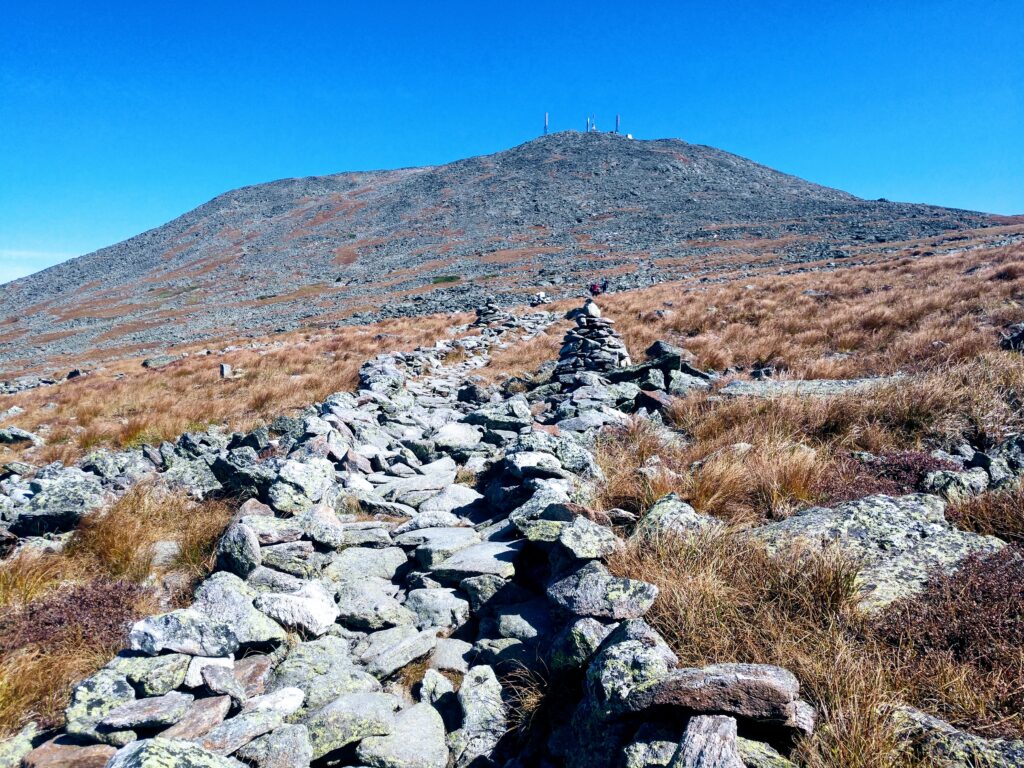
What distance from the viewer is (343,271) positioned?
72688mm

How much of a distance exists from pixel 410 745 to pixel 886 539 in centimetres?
331

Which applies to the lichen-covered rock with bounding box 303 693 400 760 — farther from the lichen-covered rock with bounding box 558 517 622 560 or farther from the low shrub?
the low shrub

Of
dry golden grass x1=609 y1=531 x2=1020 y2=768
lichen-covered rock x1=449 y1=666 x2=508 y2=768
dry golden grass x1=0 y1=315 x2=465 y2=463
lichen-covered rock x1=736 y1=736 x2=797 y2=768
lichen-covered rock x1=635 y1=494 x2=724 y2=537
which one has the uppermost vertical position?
dry golden grass x1=0 y1=315 x2=465 y2=463

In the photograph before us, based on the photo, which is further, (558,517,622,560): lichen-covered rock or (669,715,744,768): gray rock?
(558,517,622,560): lichen-covered rock

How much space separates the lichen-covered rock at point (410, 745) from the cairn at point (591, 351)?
8900 millimetres

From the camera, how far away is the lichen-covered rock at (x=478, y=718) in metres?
2.84

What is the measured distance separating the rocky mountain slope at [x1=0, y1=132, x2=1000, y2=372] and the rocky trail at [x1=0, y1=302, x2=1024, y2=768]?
33.2 meters

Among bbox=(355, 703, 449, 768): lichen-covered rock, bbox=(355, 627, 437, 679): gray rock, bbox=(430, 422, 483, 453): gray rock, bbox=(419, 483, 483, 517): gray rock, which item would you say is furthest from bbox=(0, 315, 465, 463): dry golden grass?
bbox=(355, 703, 449, 768): lichen-covered rock

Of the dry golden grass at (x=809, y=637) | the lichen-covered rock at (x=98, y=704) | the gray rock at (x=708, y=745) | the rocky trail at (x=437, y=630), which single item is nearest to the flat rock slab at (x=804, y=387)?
the rocky trail at (x=437, y=630)

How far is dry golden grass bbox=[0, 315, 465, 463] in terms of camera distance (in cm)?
996

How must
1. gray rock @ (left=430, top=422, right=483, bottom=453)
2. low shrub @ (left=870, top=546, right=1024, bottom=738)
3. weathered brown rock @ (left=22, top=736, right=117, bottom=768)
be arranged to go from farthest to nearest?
gray rock @ (left=430, top=422, right=483, bottom=453) < weathered brown rock @ (left=22, top=736, right=117, bottom=768) < low shrub @ (left=870, top=546, right=1024, bottom=738)

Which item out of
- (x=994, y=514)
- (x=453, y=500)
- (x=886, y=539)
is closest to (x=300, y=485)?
(x=453, y=500)

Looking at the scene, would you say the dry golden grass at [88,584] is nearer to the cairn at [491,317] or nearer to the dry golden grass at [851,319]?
the dry golden grass at [851,319]

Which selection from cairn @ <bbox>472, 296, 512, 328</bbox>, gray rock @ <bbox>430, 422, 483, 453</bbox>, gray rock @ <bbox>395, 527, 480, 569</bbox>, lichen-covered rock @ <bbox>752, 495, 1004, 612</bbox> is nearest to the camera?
lichen-covered rock @ <bbox>752, 495, 1004, 612</bbox>
